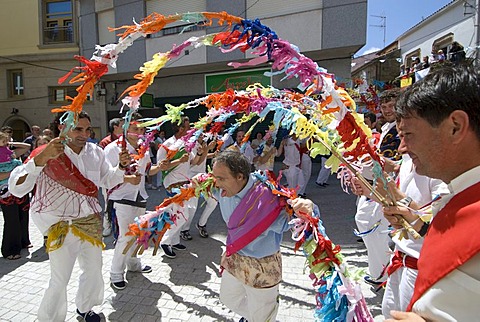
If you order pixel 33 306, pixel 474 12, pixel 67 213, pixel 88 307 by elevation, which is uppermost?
pixel 474 12

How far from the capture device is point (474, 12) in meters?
11.5

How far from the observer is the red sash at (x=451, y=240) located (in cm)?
82

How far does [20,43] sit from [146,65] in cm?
1913

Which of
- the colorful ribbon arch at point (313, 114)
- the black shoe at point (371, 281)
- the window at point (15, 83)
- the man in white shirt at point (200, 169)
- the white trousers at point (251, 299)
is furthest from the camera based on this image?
the window at point (15, 83)

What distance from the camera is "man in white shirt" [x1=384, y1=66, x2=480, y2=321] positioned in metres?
0.83

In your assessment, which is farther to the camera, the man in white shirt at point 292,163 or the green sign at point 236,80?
the green sign at point 236,80

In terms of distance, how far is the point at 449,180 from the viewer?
1040mm

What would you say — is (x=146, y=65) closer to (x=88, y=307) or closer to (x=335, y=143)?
(x=335, y=143)

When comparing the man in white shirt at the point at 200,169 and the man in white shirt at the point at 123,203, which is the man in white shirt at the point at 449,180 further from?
the man in white shirt at the point at 200,169

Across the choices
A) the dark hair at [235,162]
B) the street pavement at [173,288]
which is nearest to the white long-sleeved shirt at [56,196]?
the street pavement at [173,288]

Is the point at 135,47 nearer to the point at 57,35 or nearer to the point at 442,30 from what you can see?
the point at 57,35

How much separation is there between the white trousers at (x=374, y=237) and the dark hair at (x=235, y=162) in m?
1.78

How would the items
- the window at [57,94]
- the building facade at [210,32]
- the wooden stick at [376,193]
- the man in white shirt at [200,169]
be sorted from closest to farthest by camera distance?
1. the wooden stick at [376,193]
2. the man in white shirt at [200,169]
3. the building facade at [210,32]
4. the window at [57,94]

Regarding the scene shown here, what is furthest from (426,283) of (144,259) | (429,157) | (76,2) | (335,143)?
(76,2)
